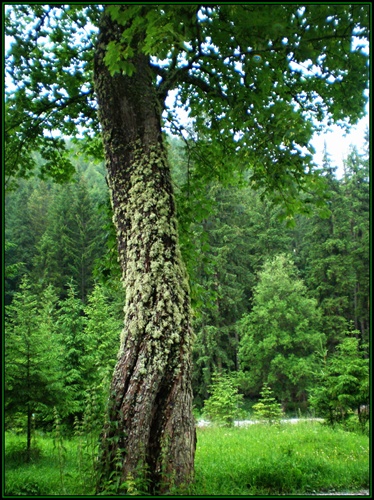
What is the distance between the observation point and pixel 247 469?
4895 mm

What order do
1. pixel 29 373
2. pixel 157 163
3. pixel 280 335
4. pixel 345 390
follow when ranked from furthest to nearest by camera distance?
1. pixel 280 335
2. pixel 345 390
3. pixel 29 373
4. pixel 157 163

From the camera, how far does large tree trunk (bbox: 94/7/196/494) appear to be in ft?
11.5

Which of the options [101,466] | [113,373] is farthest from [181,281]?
[101,466]

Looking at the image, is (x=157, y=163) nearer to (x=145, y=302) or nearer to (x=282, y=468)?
(x=145, y=302)

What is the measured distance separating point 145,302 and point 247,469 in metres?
2.62

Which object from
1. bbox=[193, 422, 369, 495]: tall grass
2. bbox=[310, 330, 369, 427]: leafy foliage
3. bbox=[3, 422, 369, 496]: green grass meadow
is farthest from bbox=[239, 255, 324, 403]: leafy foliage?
bbox=[193, 422, 369, 495]: tall grass

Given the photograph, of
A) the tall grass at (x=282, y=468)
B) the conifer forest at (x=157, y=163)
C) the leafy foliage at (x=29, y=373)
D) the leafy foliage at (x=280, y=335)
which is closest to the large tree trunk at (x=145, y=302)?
the conifer forest at (x=157, y=163)

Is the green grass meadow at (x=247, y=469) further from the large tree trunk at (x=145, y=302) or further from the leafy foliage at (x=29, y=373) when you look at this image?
the leafy foliage at (x=29, y=373)

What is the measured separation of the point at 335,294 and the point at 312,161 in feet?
89.0

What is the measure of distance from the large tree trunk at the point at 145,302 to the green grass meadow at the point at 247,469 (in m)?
0.28

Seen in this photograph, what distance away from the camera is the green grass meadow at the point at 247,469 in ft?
12.6

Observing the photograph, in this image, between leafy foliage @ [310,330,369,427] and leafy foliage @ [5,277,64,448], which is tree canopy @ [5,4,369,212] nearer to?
leafy foliage @ [5,277,64,448]

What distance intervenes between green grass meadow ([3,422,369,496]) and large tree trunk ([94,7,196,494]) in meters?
0.28

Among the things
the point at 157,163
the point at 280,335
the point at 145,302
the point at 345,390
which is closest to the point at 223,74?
the point at 157,163
